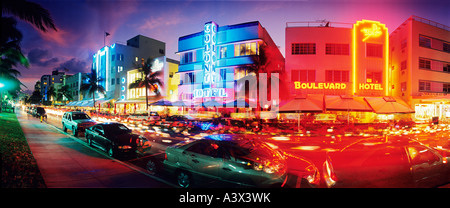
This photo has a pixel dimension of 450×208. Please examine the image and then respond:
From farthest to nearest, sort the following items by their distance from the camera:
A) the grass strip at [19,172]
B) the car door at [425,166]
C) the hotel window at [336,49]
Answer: the hotel window at [336,49]
the car door at [425,166]
the grass strip at [19,172]

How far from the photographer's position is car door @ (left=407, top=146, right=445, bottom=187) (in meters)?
5.25

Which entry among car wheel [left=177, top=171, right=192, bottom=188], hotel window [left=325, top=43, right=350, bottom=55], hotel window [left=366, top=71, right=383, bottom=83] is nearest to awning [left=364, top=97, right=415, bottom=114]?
hotel window [left=366, top=71, right=383, bottom=83]

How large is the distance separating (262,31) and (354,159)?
984 inches

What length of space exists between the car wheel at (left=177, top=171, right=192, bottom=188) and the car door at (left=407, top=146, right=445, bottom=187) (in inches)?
224

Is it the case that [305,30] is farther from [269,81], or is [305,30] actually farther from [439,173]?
[439,173]

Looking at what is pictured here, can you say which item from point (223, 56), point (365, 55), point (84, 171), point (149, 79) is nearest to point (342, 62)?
point (365, 55)

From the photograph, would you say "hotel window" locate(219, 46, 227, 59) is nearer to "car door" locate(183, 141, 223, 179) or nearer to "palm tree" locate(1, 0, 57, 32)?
"palm tree" locate(1, 0, 57, 32)

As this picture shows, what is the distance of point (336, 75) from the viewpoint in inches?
973

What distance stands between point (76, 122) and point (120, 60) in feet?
133

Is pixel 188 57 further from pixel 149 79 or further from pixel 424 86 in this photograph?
pixel 424 86

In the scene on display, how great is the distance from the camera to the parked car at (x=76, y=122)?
1461 centimetres

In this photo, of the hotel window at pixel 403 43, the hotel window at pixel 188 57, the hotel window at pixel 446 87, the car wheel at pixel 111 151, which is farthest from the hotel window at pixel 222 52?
the hotel window at pixel 446 87

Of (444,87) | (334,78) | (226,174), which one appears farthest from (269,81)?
(444,87)

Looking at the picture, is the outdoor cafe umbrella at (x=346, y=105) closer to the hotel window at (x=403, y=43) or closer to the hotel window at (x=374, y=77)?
the hotel window at (x=374, y=77)
